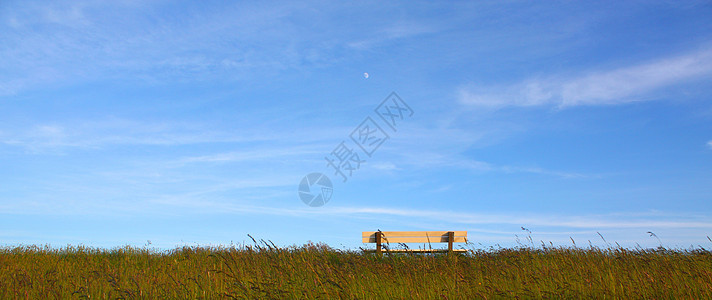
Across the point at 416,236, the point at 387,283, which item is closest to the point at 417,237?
the point at 416,236

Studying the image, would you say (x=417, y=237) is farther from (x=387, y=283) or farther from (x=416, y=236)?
(x=387, y=283)

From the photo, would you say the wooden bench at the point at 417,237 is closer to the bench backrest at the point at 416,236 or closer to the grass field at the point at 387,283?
the bench backrest at the point at 416,236

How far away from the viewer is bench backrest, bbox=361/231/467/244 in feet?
37.4

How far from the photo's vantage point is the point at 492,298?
5855 millimetres

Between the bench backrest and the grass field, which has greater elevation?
the bench backrest

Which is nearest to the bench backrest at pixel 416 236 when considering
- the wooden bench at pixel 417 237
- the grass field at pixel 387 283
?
the wooden bench at pixel 417 237

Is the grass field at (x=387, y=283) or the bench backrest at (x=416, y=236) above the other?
the bench backrest at (x=416, y=236)

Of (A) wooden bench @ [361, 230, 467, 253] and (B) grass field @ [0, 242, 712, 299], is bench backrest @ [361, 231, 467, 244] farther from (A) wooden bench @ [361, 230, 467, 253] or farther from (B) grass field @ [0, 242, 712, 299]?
(B) grass field @ [0, 242, 712, 299]

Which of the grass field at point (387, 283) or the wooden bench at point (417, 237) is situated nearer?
the grass field at point (387, 283)

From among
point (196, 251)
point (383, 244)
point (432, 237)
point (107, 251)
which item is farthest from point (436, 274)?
point (107, 251)

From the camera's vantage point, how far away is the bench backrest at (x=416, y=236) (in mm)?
11406

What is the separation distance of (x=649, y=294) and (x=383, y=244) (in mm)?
5825

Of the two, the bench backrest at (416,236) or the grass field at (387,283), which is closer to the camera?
the grass field at (387,283)

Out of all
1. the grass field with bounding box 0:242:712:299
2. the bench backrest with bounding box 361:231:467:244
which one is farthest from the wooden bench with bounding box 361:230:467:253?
the grass field with bounding box 0:242:712:299
